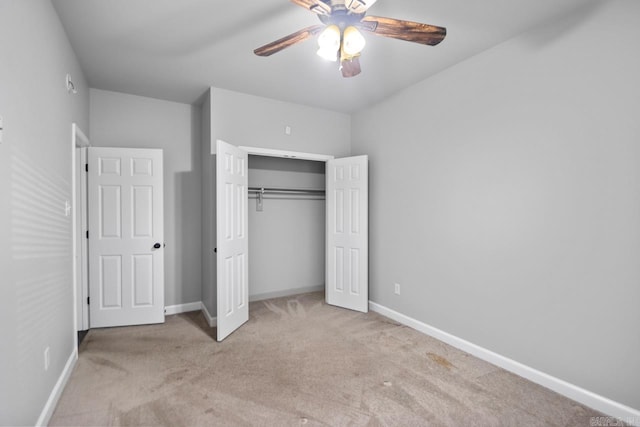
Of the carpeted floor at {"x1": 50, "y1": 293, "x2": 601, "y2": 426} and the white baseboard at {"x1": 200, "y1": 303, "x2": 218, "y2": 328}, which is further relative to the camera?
the white baseboard at {"x1": 200, "y1": 303, "x2": 218, "y2": 328}

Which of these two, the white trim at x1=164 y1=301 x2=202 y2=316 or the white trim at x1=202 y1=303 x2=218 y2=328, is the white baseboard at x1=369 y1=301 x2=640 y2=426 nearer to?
the white trim at x1=202 y1=303 x2=218 y2=328

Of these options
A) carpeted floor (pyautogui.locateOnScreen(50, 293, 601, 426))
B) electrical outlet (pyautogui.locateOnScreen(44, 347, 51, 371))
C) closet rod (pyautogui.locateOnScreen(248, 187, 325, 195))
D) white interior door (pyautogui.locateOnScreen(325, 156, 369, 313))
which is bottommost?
carpeted floor (pyautogui.locateOnScreen(50, 293, 601, 426))

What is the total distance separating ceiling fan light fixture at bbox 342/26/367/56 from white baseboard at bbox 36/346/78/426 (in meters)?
2.80

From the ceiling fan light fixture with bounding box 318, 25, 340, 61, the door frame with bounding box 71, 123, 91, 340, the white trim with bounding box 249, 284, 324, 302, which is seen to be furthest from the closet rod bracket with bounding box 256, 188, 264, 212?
the ceiling fan light fixture with bounding box 318, 25, 340, 61

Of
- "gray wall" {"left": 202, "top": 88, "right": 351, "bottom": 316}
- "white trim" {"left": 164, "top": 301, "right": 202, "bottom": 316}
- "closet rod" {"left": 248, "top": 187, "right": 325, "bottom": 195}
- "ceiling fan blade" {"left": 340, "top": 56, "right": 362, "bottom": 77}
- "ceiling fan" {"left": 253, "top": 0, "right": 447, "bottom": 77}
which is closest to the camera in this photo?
"ceiling fan" {"left": 253, "top": 0, "right": 447, "bottom": 77}

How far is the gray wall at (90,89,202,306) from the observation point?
12.4 feet

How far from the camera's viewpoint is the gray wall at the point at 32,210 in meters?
1.49

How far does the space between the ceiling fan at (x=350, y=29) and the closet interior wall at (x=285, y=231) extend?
2660 mm

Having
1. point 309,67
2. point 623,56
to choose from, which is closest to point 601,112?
point 623,56

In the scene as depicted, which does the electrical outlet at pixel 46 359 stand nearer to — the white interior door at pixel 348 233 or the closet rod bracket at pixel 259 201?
the closet rod bracket at pixel 259 201

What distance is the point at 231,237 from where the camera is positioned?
333 centimetres

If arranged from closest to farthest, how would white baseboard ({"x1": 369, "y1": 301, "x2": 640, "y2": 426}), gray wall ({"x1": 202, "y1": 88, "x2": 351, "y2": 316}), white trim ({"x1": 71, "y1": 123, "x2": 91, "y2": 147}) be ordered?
1. white baseboard ({"x1": 369, "y1": 301, "x2": 640, "y2": 426})
2. white trim ({"x1": 71, "y1": 123, "x2": 91, "y2": 147})
3. gray wall ({"x1": 202, "y1": 88, "x2": 351, "y2": 316})

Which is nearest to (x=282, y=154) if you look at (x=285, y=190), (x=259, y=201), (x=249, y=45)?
(x=285, y=190)

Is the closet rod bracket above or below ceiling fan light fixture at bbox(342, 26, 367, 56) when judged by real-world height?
below
